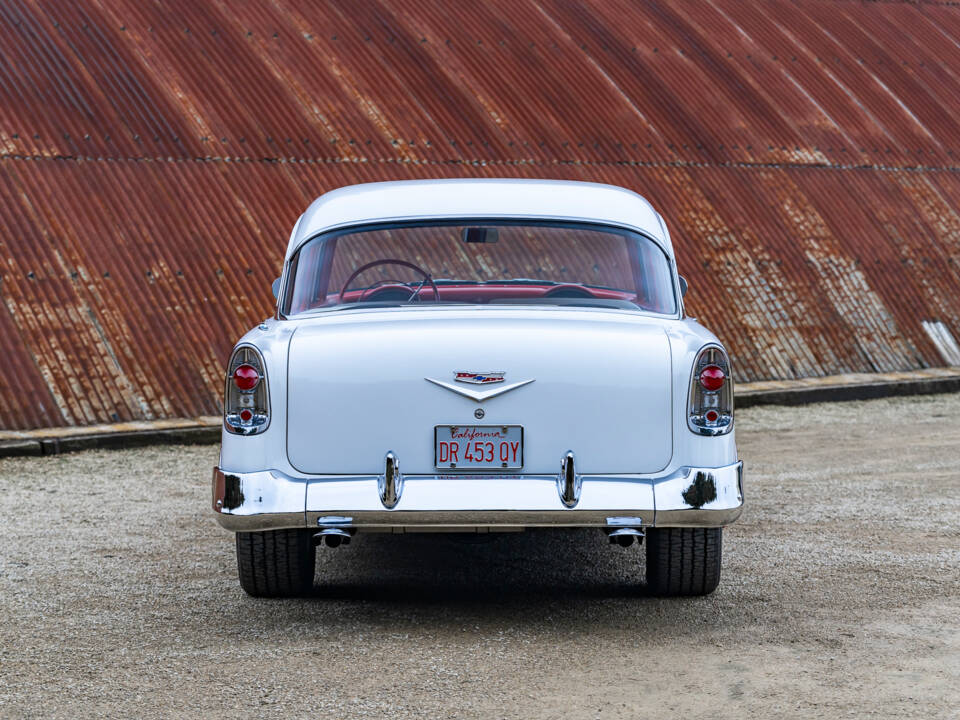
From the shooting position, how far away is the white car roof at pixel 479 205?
5141 mm

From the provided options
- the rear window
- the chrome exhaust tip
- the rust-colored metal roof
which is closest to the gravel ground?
the chrome exhaust tip

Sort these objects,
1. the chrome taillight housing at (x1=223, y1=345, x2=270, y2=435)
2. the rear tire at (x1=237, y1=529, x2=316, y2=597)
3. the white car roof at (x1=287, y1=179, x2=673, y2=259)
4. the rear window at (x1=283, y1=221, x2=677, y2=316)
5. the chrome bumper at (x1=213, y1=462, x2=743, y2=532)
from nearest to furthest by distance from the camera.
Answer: the chrome bumper at (x1=213, y1=462, x2=743, y2=532) < the chrome taillight housing at (x1=223, y1=345, x2=270, y2=435) < the rear tire at (x1=237, y1=529, x2=316, y2=597) < the rear window at (x1=283, y1=221, x2=677, y2=316) < the white car roof at (x1=287, y1=179, x2=673, y2=259)

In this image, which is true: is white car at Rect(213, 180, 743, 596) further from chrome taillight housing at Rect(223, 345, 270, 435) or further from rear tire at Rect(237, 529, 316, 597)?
rear tire at Rect(237, 529, 316, 597)

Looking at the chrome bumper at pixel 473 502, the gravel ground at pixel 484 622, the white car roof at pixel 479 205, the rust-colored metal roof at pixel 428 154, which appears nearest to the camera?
the gravel ground at pixel 484 622

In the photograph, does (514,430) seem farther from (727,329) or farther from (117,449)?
(727,329)

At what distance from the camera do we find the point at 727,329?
1195cm

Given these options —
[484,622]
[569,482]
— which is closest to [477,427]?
[569,482]

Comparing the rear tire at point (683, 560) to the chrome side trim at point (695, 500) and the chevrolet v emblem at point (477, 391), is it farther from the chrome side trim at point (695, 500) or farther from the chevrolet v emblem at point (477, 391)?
the chevrolet v emblem at point (477, 391)

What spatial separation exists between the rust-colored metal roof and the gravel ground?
9.96ft

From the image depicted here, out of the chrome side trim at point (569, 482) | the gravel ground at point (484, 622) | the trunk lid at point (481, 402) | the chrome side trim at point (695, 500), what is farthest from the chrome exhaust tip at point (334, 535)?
the chrome side trim at point (695, 500)

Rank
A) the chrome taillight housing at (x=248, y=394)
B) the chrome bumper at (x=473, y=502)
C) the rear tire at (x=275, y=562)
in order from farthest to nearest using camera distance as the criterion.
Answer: the rear tire at (x=275, y=562)
the chrome taillight housing at (x=248, y=394)
the chrome bumper at (x=473, y=502)

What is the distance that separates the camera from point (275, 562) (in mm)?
4758

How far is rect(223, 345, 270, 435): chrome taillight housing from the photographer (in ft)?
14.7

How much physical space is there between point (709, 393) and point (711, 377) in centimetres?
6
